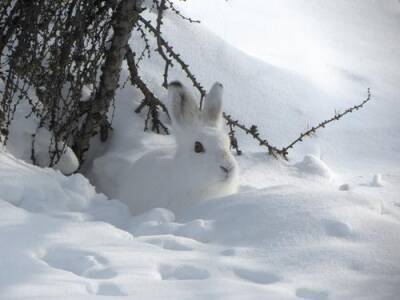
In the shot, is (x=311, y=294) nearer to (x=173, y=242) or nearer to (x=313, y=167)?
(x=173, y=242)

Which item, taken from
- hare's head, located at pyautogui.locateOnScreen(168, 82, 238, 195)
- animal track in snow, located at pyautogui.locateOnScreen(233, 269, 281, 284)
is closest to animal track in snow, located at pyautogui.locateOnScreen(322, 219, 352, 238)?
animal track in snow, located at pyautogui.locateOnScreen(233, 269, 281, 284)

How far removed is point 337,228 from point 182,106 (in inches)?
77.5

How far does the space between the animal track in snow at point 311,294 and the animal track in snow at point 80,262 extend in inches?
29.1

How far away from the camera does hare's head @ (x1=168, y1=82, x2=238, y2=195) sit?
14.5ft

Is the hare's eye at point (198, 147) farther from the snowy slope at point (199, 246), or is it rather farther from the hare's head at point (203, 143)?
the snowy slope at point (199, 246)

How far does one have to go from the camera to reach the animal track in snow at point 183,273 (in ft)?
8.21

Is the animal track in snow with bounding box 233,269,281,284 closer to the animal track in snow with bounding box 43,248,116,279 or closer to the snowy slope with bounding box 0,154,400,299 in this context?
the snowy slope with bounding box 0,154,400,299

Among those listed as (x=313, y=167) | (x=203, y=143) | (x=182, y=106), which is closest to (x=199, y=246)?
(x=203, y=143)

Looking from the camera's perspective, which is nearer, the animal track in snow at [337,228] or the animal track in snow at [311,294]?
the animal track in snow at [311,294]

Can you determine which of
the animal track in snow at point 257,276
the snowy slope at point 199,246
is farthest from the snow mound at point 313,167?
the animal track in snow at point 257,276

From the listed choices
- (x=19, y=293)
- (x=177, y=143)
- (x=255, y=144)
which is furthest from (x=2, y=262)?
(x=255, y=144)

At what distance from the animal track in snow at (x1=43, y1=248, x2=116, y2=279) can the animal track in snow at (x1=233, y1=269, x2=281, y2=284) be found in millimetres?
537

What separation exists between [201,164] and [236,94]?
1.73 metres

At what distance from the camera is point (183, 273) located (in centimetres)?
253
